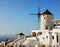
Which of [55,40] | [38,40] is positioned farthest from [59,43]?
[38,40]

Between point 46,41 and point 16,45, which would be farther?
point 16,45

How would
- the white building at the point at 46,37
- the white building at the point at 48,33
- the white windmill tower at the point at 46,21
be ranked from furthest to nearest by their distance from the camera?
the white windmill tower at the point at 46,21 → the white building at the point at 46,37 → the white building at the point at 48,33

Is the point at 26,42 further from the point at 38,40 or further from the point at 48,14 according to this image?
the point at 48,14

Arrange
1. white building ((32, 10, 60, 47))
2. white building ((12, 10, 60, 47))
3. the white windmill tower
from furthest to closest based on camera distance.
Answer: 1. the white windmill tower
2. white building ((12, 10, 60, 47))
3. white building ((32, 10, 60, 47))

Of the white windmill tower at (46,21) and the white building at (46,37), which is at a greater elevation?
the white windmill tower at (46,21)

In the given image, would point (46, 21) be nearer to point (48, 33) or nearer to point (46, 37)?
point (46, 37)

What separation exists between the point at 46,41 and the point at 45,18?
8364mm

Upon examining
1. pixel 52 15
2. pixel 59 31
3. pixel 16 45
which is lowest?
pixel 16 45

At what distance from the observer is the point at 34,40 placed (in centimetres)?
3919

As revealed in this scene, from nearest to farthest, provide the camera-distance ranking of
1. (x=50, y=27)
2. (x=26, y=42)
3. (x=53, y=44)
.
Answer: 1. (x=53, y=44)
2. (x=26, y=42)
3. (x=50, y=27)

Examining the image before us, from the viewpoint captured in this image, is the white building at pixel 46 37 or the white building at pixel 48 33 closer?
the white building at pixel 48 33

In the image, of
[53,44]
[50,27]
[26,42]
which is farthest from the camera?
[50,27]

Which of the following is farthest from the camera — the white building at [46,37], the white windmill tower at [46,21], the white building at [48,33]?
the white windmill tower at [46,21]

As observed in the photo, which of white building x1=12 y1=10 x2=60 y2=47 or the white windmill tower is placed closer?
white building x1=12 y1=10 x2=60 y2=47
